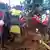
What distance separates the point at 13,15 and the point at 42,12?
231 mm

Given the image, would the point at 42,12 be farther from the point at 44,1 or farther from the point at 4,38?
the point at 4,38

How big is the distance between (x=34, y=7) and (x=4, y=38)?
0.34 meters

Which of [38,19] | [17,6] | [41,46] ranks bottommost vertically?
[41,46]

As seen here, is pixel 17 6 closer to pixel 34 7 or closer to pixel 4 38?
pixel 34 7

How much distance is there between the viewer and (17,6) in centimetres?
132

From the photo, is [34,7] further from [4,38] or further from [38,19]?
[4,38]

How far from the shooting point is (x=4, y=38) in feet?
4.36

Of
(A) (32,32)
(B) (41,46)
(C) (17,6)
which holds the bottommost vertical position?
(B) (41,46)

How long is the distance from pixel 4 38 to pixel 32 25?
247mm

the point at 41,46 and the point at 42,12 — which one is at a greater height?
the point at 42,12

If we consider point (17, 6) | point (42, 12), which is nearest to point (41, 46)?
point (42, 12)

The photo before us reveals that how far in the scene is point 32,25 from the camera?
1.33 meters

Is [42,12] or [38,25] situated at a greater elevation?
[42,12]

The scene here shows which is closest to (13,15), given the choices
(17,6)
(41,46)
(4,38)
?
(17,6)
